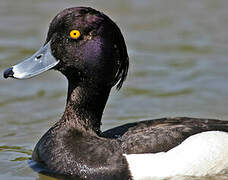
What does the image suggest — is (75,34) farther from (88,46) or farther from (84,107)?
(84,107)

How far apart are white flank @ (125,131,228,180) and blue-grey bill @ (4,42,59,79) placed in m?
1.23

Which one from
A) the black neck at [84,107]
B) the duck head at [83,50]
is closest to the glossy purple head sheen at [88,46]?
the duck head at [83,50]

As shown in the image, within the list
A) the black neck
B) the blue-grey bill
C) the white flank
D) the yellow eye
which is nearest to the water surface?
the white flank

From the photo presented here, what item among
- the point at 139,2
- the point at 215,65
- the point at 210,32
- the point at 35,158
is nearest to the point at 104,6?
the point at 139,2

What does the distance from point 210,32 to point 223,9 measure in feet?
3.75

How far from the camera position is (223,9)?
12695mm

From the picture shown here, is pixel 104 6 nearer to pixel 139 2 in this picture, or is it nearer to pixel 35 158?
pixel 139 2

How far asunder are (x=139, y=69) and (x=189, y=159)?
404 cm

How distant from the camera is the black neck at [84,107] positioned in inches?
263

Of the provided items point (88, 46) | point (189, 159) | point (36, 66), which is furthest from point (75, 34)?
point (189, 159)

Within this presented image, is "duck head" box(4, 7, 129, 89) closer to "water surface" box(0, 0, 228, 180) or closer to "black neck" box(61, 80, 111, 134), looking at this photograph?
"black neck" box(61, 80, 111, 134)

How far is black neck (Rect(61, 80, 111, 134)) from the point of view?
6668 mm

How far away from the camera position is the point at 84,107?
6.75 meters

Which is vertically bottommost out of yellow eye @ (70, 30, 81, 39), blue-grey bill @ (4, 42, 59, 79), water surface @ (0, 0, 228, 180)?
water surface @ (0, 0, 228, 180)
